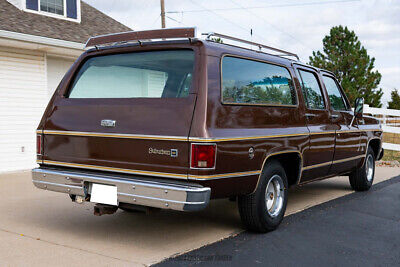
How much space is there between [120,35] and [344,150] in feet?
12.2

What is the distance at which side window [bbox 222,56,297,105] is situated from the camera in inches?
183

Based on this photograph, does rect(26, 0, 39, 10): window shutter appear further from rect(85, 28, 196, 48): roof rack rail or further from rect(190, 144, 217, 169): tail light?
rect(190, 144, 217, 169): tail light

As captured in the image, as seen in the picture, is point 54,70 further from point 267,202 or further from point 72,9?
point 267,202

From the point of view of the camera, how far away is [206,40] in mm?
4566

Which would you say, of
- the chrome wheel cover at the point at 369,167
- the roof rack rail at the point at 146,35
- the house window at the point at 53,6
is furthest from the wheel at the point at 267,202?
the house window at the point at 53,6

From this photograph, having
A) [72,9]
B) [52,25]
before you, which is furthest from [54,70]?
[72,9]

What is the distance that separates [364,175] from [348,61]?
83.3 ft

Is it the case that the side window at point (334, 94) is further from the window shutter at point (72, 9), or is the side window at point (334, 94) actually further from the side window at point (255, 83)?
the window shutter at point (72, 9)

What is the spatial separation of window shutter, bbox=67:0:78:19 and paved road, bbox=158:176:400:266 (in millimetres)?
8844

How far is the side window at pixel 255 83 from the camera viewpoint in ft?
15.3

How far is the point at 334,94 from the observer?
6957 millimetres

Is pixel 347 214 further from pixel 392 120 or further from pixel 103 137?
pixel 392 120

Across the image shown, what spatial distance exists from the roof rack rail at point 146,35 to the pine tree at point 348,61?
91.6 feet

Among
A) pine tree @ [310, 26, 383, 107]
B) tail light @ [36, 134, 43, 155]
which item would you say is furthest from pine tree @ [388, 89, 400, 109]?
tail light @ [36, 134, 43, 155]
